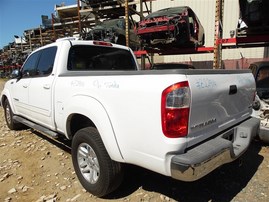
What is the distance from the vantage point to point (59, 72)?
3.58 m

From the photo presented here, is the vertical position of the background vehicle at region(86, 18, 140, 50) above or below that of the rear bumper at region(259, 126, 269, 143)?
above

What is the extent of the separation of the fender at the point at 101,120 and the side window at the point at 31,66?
1.92 m

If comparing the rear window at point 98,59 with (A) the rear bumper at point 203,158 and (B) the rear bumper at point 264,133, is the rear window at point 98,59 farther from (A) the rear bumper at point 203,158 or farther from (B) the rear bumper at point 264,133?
(B) the rear bumper at point 264,133

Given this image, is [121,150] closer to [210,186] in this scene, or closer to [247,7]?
[210,186]

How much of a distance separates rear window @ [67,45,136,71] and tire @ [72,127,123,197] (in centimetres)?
120

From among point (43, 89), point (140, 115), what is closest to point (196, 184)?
point (140, 115)

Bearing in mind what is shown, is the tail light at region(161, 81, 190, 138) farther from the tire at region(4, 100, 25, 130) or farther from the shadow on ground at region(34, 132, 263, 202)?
the tire at region(4, 100, 25, 130)

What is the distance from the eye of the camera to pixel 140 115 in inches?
90.1

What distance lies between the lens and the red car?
666 centimetres

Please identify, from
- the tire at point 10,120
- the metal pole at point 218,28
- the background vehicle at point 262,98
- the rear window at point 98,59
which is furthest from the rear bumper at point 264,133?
the tire at point 10,120

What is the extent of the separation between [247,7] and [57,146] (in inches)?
194

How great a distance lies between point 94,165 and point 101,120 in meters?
0.66

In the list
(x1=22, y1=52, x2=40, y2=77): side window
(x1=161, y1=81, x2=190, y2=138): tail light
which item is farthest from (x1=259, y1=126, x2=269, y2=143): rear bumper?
(x1=22, y1=52, x2=40, y2=77): side window

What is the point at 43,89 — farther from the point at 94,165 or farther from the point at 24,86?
the point at 94,165
